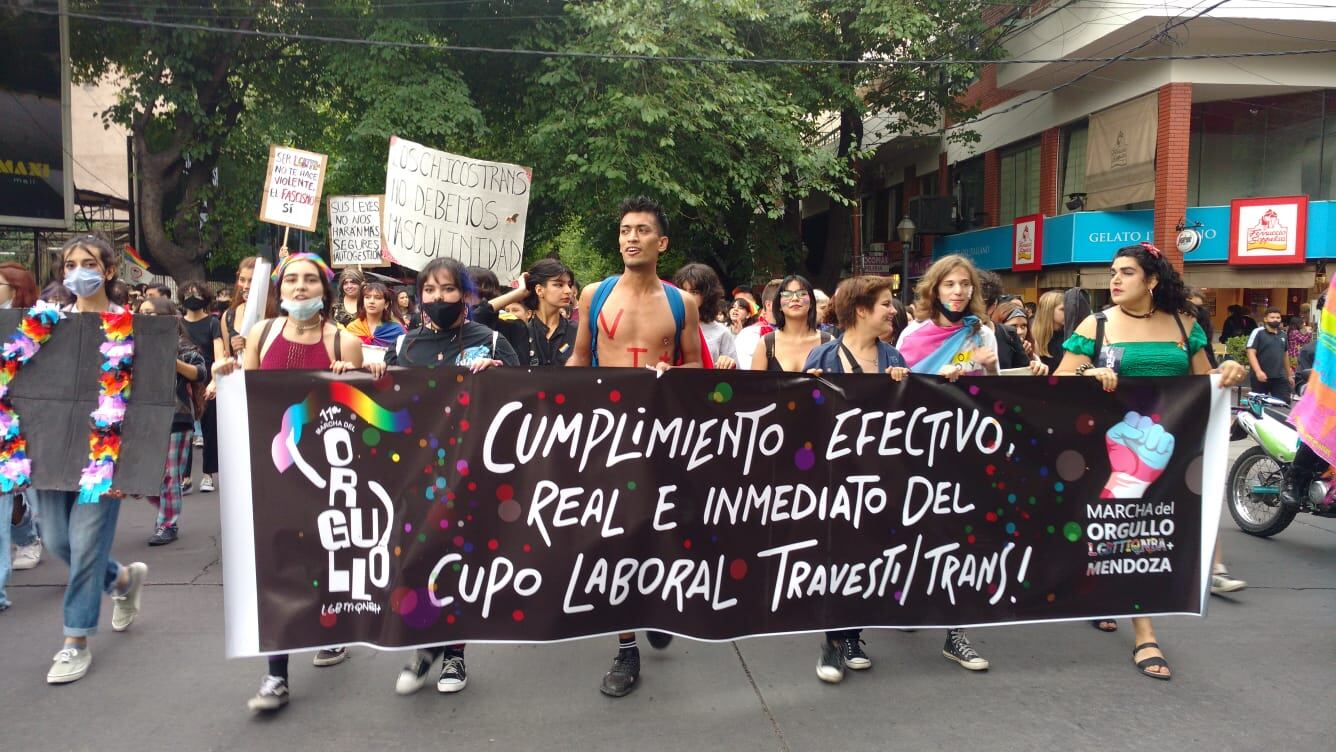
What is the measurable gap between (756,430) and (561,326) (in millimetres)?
2888

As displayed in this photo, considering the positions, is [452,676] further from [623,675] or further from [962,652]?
[962,652]

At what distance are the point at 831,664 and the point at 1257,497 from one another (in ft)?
14.2

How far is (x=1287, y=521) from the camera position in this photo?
21.0 feet

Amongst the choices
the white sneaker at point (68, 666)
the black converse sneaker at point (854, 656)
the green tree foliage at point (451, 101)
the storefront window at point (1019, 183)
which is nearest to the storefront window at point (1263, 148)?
the storefront window at point (1019, 183)

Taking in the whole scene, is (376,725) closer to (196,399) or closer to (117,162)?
(196,399)

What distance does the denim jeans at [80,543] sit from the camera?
402 centimetres

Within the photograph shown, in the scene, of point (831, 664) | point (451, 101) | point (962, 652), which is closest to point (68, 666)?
point (831, 664)

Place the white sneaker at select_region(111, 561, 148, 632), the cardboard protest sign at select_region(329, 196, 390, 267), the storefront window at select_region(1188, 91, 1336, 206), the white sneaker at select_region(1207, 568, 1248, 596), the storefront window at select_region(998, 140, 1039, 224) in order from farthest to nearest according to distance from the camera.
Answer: the storefront window at select_region(998, 140, 1039, 224), the storefront window at select_region(1188, 91, 1336, 206), the cardboard protest sign at select_region(329, 196, 390, 267), the white sneaker at select_region(1207, 568, 1248, 596), the white sneaker at select_region(111, 561, 148, 632)

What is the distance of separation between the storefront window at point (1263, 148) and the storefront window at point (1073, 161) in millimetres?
2178

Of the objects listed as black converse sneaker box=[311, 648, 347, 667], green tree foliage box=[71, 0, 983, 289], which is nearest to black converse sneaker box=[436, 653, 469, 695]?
black converse sneaker box=[311, 648, 347, 667]

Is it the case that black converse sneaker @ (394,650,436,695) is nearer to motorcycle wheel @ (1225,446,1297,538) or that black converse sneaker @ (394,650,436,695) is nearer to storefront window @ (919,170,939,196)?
motorcycle wheel @ (1225,446,1297,538)

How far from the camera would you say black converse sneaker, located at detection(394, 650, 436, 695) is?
386cm

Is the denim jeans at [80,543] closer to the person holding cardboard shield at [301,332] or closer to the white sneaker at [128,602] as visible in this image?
the white sneaker at [128,602]

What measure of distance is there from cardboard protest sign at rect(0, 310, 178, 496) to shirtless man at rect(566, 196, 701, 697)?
6.04 ft
